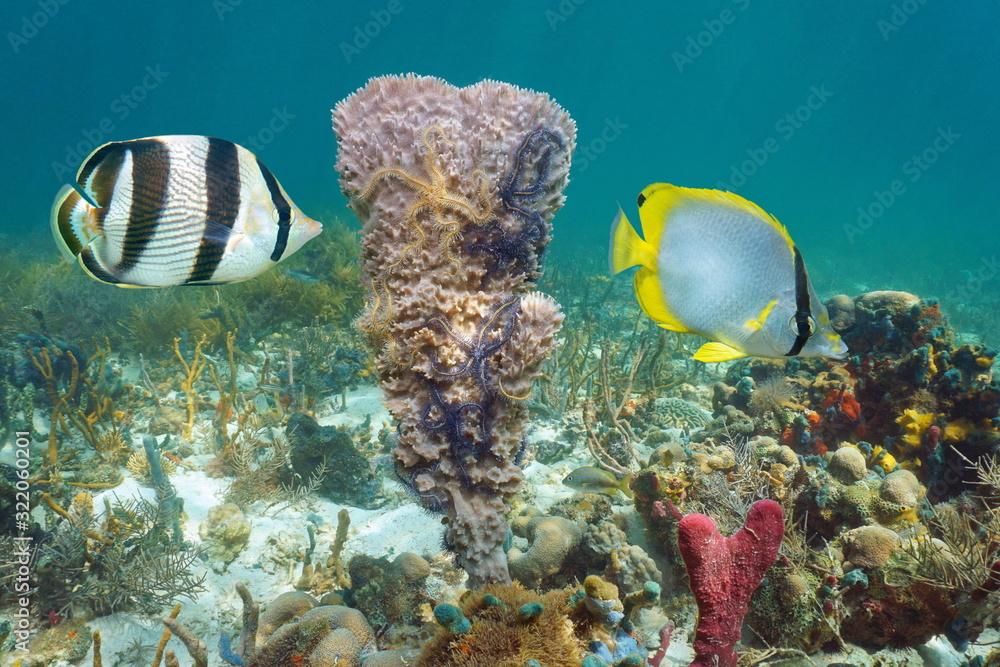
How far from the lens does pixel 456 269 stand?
8.38 ft

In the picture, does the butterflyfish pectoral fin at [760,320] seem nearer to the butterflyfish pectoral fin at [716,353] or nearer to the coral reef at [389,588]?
the butterflyfish pectoral fin at [716,353]

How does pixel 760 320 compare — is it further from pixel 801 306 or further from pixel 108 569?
pixel 108 569

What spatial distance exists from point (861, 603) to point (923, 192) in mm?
111938

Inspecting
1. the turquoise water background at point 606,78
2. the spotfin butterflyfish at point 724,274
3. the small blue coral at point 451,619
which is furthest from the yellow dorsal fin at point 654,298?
the turquoise water background at point 606,78

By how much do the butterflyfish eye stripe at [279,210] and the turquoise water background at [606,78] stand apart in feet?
175

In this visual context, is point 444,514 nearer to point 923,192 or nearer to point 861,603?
point 861,603

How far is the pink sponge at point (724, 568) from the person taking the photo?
2.17 m

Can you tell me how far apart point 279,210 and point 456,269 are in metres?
1.06

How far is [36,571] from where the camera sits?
3.16 meters

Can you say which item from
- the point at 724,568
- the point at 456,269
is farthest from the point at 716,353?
the point at 456,269

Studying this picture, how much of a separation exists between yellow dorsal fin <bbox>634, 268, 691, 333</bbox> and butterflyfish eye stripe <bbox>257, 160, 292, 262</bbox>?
1.21 m

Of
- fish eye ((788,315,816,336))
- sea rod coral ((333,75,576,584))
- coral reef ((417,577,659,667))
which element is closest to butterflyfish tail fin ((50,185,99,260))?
sea rod coral ((333,75,576,584))

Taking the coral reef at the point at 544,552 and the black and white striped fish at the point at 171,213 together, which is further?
the coral reef at the point at 544,552

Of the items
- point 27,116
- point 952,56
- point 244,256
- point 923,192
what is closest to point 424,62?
point 27,116
